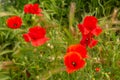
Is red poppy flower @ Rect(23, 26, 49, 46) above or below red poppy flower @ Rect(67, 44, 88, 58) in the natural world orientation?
above

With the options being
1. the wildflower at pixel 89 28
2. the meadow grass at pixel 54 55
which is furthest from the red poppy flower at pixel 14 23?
the wildflower at pixel 89 28

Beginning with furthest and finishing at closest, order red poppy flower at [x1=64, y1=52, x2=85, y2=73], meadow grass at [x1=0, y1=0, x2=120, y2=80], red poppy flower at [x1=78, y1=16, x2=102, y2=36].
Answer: meadow grass at [x1=0, y1=0, x2=120, y2=80] < red poppy flower at [x1=78, y1=16, x2=102, y2=36] < red poppy flower at [x1=64, y1=52, x2=85, y2=73]

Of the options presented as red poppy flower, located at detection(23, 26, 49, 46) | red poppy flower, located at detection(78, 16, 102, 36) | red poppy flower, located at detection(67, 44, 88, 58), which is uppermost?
red poppy flower, located at detection(78, 16, 102, 36)

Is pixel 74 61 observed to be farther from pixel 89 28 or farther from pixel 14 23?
pixel 14 23

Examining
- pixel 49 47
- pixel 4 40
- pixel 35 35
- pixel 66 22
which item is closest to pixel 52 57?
pixel 49 47

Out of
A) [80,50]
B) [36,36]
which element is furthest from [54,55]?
[80,50]

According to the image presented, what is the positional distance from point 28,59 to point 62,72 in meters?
0.32

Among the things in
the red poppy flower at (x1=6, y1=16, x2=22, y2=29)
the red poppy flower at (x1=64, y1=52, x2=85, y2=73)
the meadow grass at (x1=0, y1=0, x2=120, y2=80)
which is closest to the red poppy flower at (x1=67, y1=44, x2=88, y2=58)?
the red poppy flower at (x1=64, y1=52, x2=85, y2=73)

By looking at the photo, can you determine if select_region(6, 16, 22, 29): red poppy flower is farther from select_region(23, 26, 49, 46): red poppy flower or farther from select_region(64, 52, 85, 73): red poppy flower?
select_region(64, 52, 85, 73): red poppy flower

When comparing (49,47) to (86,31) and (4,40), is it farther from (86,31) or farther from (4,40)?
(4,40)

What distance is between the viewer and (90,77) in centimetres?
235

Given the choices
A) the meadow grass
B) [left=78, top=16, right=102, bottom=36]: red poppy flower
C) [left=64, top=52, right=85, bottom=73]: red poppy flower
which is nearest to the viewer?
[left=64, top=52, right=85, bottom=73]: red poppy flower

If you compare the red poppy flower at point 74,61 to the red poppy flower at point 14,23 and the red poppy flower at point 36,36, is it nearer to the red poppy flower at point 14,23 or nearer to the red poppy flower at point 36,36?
the red poppy flower at point 36,36

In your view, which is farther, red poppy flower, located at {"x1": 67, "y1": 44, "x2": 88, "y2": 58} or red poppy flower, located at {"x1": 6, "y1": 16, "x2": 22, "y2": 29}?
red poppy flower, located at {"x1": 6, "y1": 16, "x2": 22, "y2": 29}
